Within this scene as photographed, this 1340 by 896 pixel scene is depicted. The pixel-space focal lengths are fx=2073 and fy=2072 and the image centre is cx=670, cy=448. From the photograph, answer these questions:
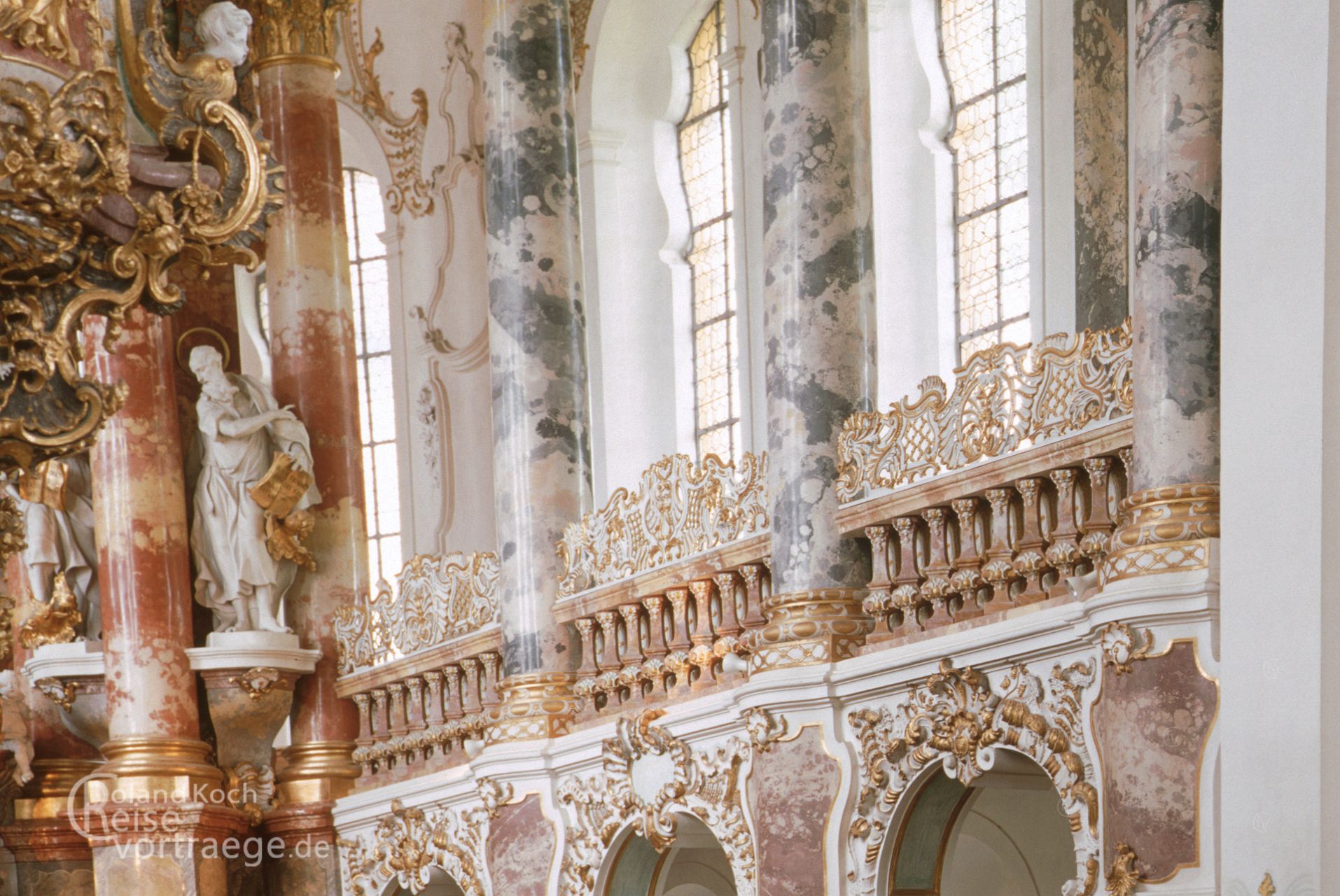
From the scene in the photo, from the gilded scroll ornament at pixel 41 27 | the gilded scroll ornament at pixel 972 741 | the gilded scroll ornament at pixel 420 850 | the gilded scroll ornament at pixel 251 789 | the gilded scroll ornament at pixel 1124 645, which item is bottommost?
the gilded scroll ornament at pixel 420 850

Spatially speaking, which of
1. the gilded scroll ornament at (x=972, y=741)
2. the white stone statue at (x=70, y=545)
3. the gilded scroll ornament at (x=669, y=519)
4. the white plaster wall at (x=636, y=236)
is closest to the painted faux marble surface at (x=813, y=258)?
the gilded scroll ornament at (x=669, y=519)

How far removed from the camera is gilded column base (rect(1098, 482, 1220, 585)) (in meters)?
6.71

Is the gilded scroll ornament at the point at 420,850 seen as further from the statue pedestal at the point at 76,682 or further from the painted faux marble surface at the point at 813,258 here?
the painted faux marble surface at the point at 813,258

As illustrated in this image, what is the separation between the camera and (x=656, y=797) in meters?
9.88

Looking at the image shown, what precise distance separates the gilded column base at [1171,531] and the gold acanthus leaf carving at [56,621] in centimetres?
751

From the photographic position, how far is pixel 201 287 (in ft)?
43.4

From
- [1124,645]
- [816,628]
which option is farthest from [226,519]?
[1124,645]

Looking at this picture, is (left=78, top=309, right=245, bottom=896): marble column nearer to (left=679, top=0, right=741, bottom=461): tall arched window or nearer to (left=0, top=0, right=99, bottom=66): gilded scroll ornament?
(left=679, top=0, right=741, bottom=461): tall arched window

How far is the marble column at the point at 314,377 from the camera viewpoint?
12.7 m

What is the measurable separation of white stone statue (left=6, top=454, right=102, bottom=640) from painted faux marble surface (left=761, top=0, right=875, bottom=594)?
4.95 meters

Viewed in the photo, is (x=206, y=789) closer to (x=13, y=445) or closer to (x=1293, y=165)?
(x=13, y=445)

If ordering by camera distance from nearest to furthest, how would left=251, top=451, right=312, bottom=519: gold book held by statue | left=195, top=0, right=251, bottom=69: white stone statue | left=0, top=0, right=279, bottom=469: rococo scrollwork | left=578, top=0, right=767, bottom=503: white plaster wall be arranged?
1. left=0, top=0, right=279, bottom=469: rococo scrollwork
2. left=195, top=0, right=251, bottom=69: white stone statue
3. left=251, top=451, right=312, bottom=519: gold book held by statue
4. left=578, top=0, right=767, bottom=503: white plaster wall

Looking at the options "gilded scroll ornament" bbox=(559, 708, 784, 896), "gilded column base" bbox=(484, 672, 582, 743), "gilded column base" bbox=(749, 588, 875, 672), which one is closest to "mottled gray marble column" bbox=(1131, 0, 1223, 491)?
"gilded column base" bbox=(749, 588, 875, 672)

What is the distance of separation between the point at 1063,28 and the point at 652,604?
157 inches
